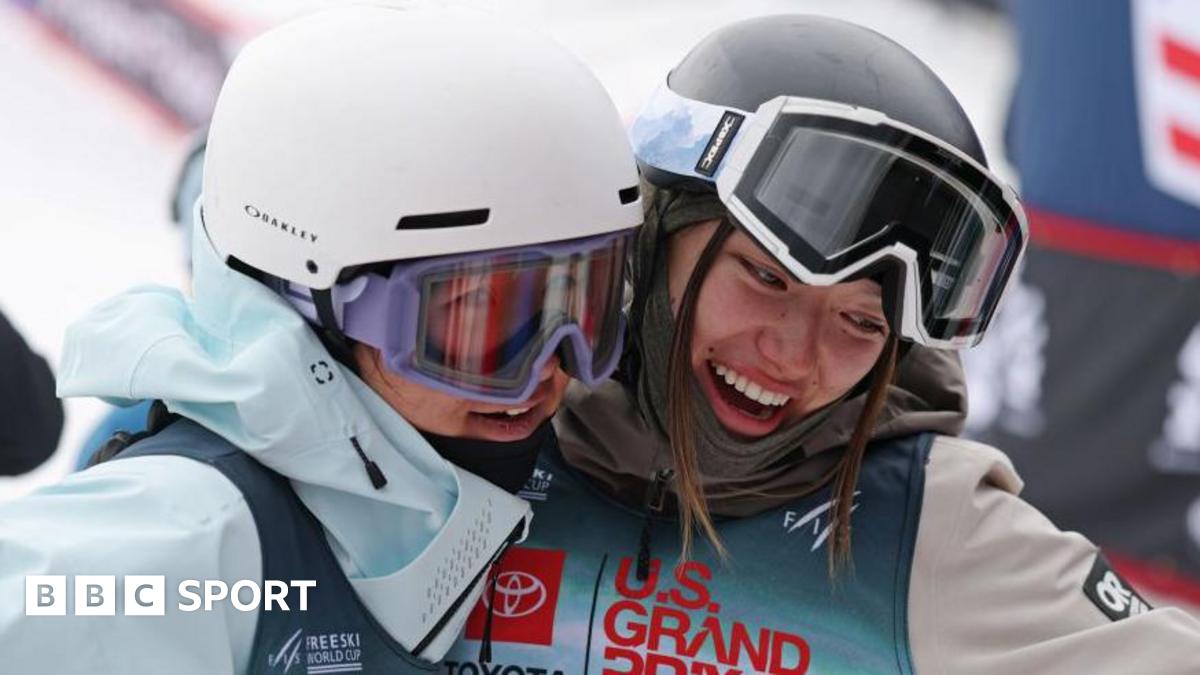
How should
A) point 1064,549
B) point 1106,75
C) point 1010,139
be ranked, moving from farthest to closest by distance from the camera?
point 1010,139, point 1106,75, point 1064,549

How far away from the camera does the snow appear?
24.6ft

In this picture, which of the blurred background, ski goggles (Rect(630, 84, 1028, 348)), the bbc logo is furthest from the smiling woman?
the blurred background

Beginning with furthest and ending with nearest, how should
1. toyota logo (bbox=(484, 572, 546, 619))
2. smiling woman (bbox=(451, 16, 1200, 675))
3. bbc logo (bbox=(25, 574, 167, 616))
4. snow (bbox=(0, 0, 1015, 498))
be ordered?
snow (bbox=(0, 0, 1015, 498)) → toyota logo (bbox=(484, 572, 546, 619)) → smiling woman (bbox=(451, 16, 1200, 675)) → bbc logo (bbox=(25, 574, 167, 616))

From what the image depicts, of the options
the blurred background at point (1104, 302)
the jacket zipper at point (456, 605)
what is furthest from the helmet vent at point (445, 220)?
the blurred background at point (1104, 302)

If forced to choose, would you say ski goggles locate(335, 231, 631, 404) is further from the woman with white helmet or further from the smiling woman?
the smiling woman

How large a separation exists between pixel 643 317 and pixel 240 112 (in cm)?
62

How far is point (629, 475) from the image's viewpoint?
2580 millimetres

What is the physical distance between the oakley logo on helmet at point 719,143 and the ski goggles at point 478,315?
0.70 ft

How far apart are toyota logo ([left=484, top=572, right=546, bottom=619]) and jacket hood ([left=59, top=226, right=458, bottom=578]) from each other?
0.80 ft

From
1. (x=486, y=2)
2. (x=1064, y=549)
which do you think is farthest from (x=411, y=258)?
(x=486, y=2)

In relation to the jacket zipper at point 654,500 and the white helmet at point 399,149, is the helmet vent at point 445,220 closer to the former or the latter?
the white helmet at point 399,149

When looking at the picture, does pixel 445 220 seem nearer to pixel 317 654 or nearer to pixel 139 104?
pixel 317 654

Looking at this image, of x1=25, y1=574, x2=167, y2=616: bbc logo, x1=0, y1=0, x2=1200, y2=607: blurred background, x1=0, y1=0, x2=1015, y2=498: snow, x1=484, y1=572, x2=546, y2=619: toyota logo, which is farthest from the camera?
x1=0, y1=0, x2=1015, y2=498: snow

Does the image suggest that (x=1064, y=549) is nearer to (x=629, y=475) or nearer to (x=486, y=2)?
(x=629, y=475)
